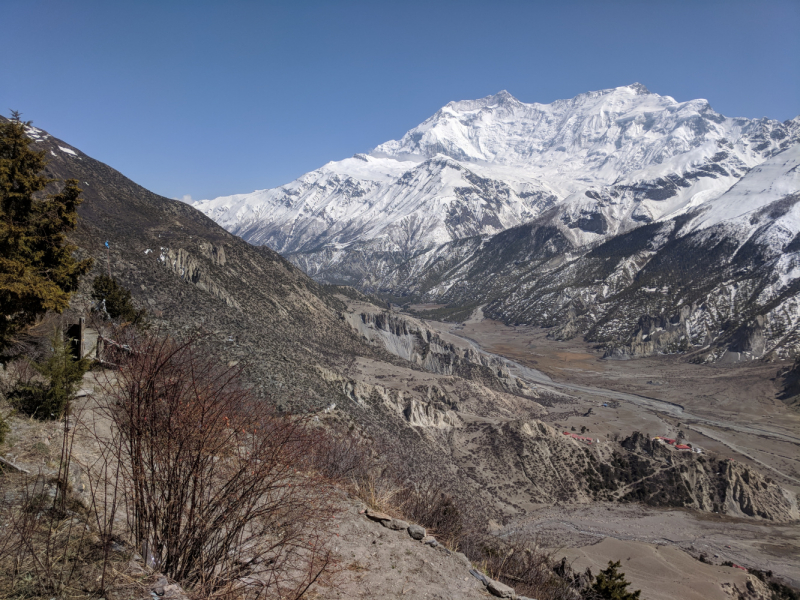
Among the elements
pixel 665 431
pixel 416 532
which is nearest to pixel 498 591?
pixel 416 532

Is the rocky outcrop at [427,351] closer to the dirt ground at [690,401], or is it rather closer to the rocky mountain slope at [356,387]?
the dirt ground at [690,401]

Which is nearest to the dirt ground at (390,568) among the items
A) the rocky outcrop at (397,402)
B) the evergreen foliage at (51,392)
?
the evergreen foliage at (51,392)

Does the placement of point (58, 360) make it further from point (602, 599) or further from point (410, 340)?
point (410, 340)

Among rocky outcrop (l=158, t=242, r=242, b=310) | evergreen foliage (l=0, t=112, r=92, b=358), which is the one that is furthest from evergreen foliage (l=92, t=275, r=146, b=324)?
rocky outcrop (l=158, t=242, r=242, b=310)

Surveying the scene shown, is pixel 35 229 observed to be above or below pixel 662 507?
above

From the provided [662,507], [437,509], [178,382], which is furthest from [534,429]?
[178,382]

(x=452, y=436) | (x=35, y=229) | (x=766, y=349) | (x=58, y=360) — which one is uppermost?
(x=766, y=349)
